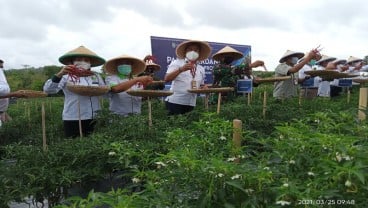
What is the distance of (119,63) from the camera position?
171 inches

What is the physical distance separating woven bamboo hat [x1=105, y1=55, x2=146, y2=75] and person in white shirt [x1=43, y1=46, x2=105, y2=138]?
0.23m

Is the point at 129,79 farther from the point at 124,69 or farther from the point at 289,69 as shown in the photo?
the point at 289,69

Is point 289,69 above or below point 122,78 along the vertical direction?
above

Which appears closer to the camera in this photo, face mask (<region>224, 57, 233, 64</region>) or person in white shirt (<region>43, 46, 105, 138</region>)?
person in white shirt (<region>43, 46, 105, 138</region>)

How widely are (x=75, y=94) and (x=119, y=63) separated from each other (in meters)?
0.71

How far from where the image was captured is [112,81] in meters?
4.27

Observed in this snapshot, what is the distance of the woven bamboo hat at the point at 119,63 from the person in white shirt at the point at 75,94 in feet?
0.77

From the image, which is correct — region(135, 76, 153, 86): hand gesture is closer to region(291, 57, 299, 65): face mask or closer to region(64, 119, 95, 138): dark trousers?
region(64, 119, 95, 138): dark trousers

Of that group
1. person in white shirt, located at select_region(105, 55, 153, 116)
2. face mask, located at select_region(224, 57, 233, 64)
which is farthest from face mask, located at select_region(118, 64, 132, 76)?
face mask, located at select_region(224, 57, 233, 64)

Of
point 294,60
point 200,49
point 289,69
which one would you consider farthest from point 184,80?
point 294,60

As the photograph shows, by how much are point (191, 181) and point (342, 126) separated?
0.95 m

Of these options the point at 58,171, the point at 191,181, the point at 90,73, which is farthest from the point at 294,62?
the point at 191,181

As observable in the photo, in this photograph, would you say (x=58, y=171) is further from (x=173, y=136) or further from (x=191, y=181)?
(x=191, y=181)

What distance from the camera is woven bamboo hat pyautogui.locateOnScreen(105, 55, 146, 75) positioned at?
4248mm
